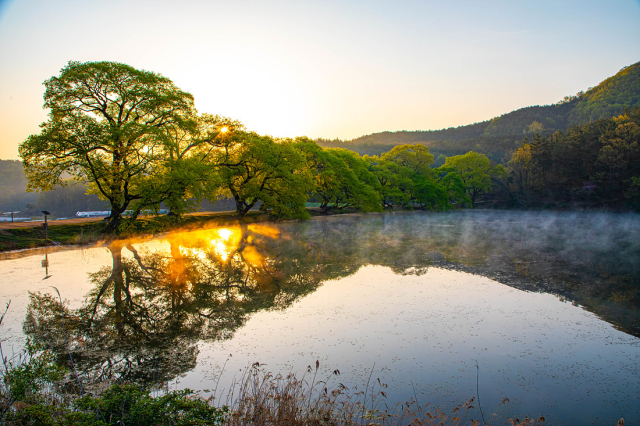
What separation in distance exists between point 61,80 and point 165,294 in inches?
777

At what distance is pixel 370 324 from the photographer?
8.05m

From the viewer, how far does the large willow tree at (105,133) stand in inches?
902

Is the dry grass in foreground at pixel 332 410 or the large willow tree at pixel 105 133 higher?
the large willow tree at pixel 105 133

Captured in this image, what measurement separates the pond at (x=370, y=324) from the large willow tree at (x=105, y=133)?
8982 mm

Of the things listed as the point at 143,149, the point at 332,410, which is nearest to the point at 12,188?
the point at 143,149

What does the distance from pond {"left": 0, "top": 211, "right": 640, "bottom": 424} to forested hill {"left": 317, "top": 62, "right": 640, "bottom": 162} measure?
109 m

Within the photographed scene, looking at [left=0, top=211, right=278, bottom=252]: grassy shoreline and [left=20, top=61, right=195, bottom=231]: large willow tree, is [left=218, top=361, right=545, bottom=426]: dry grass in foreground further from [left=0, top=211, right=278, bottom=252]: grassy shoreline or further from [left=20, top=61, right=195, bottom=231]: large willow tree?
[left=20, top=61, right=195, bottom=231]: large willow tree

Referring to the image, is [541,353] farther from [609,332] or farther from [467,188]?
[467,188]

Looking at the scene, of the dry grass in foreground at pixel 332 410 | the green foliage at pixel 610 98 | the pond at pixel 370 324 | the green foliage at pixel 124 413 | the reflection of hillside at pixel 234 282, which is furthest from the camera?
the green foliage at pixel 610 98

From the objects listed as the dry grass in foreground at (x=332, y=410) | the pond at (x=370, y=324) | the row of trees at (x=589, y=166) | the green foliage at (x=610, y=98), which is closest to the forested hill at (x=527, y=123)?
the green foliage at (x=610, y=98)

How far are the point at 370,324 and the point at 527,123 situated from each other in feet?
586

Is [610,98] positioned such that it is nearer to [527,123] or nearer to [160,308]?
[527,123]

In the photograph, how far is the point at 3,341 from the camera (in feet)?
23.0

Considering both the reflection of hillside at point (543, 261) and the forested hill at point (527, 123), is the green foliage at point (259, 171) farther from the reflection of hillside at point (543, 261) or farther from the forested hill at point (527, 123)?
the forested hill at point (527, 123)
